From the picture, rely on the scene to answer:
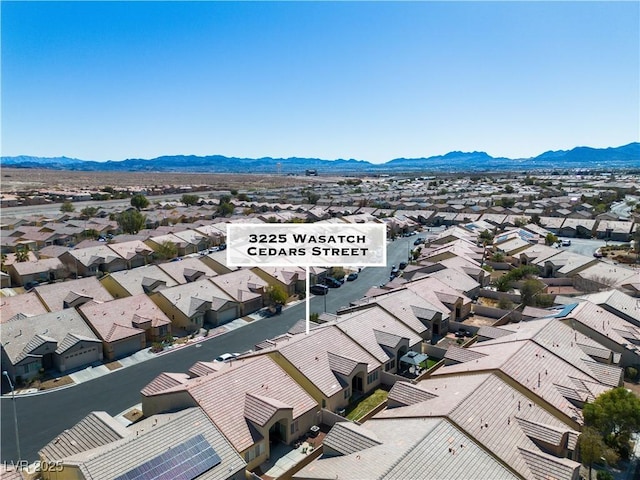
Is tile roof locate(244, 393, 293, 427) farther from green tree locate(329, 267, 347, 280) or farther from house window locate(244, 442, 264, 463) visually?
green tree locate(329, 267, 347, 280)

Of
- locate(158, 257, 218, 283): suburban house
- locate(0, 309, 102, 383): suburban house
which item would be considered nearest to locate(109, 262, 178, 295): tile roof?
locate(158, 257, 218, 283): suburban house

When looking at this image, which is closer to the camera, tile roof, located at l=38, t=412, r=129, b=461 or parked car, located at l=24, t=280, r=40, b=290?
tile roof, located at l=38, t=412, r=129, b=461

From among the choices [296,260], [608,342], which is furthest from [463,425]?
[296,260]

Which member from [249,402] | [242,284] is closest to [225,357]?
[249,402]

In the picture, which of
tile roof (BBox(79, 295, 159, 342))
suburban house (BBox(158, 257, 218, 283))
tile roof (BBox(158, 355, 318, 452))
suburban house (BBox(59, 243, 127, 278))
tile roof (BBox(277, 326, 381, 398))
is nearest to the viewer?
tile roof (BBox(158, 355, 318, 452))

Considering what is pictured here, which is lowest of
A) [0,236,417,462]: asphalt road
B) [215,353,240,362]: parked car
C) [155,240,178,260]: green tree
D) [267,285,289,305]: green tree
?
[0,236,417,462]: asphalt road

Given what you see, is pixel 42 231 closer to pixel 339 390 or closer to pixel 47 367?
pixel 47 367
